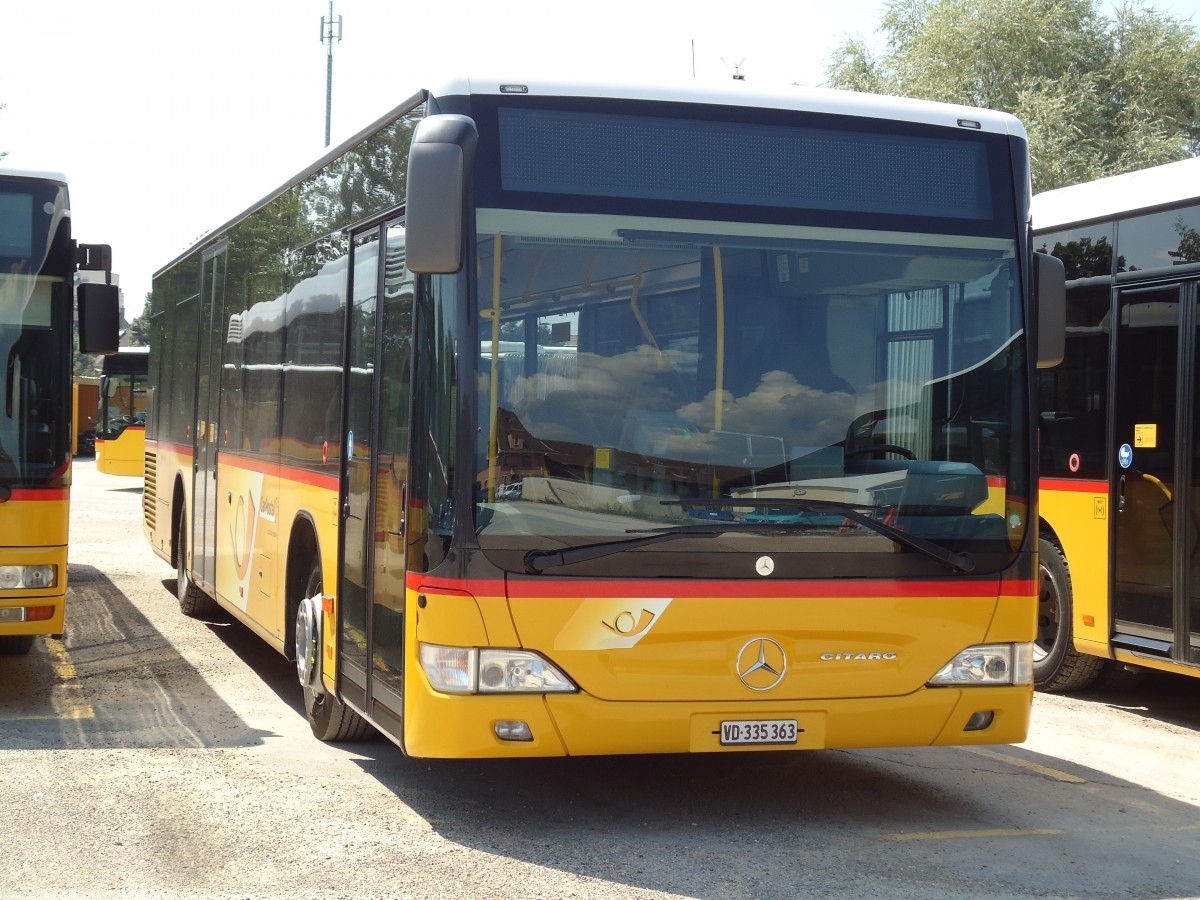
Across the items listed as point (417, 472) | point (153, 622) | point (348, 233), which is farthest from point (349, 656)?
point (153, 622)

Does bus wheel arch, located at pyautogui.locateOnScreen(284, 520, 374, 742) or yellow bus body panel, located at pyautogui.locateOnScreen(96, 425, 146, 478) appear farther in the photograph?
yellow bus body panel, located at pyautogui.locateOnScreen(96, 425, 146, 478)

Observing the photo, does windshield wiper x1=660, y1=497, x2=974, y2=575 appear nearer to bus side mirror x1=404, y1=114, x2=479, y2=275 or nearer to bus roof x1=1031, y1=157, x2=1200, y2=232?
bus side mirror x1=404, y1=114, x2=479, y2=275

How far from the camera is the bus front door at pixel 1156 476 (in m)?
8.88

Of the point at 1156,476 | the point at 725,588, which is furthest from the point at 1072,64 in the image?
the point at 725,588

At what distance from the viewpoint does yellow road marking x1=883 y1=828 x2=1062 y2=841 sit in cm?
636

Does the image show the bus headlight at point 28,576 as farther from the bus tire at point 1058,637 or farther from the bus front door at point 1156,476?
the bus front door at point 1156,476

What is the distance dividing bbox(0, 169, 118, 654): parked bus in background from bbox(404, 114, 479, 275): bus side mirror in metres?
3.90

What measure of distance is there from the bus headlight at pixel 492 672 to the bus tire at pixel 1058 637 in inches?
197

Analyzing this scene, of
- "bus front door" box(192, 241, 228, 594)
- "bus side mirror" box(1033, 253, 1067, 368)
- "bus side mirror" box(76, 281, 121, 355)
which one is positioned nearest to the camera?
"bus side mirror" box(1033, 253, 1067, 368)

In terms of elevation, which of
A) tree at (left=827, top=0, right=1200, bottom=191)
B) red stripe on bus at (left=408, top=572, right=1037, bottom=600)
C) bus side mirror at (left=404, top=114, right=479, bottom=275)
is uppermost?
tree at (left=827, top=0, right=1200, bottom=191)

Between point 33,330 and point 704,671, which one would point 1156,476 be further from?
point 33,330

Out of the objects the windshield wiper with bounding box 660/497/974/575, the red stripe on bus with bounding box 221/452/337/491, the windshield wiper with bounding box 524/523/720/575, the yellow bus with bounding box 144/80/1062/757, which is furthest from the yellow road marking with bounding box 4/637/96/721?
the windshield wiper with bounding box 660/497/974/575

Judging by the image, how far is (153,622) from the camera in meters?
12.8

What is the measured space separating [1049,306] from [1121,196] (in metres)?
3.42
